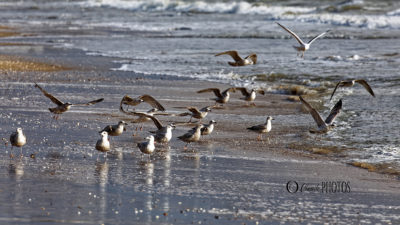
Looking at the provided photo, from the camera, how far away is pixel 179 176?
29.1 feet

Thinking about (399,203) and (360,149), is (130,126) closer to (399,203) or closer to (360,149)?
(360,149)

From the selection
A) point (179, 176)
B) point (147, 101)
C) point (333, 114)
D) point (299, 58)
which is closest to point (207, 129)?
point (147, 101)

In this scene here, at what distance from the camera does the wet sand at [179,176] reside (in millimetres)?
7078

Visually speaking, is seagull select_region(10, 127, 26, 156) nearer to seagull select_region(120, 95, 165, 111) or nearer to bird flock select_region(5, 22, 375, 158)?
bird flock select_region(5, 22, 375, 158)

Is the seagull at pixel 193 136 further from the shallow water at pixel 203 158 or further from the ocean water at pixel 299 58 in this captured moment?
the ocean water at pixel 299 58

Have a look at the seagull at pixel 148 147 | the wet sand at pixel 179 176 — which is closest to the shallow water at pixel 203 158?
the wet sand at pixel 179 176

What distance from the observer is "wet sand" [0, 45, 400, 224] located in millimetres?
7078

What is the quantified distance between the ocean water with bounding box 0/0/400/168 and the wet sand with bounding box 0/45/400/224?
99 cm

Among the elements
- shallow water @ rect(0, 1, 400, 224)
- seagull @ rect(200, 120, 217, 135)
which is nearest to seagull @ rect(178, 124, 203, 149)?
shallow water @ rect(0, 1, 400, 224)

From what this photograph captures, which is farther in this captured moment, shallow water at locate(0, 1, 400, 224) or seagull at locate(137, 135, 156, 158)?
seagull at locate(137, 135, 156, 158)

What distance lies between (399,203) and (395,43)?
2247 centimetres

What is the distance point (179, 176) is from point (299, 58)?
15.9m

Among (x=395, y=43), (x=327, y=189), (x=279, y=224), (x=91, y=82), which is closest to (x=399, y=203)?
(x=327, y=189)

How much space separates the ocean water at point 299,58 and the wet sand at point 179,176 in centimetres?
99
